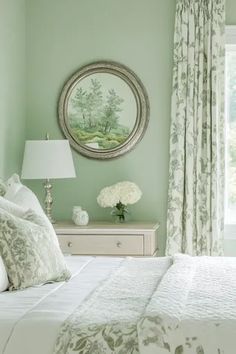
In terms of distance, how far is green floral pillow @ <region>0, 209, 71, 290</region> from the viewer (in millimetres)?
2865

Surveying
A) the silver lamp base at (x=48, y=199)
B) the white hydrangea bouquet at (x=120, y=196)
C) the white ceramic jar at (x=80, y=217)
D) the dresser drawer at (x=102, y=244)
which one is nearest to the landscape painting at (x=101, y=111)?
the white hydrangea bouquet at (x=120, y=196)

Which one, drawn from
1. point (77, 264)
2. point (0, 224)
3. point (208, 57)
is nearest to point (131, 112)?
point (208, 57)

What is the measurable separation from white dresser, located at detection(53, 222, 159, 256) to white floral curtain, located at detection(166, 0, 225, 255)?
0.45 metres

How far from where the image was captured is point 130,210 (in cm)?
530

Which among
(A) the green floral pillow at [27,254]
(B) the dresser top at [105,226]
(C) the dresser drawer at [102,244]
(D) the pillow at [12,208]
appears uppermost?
(D) the pillow at [12,208]

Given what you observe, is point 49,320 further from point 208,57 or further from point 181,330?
point 208,57

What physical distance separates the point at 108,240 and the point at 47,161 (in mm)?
716

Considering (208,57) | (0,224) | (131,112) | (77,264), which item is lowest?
(77,264)

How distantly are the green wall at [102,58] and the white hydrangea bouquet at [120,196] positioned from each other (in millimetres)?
217

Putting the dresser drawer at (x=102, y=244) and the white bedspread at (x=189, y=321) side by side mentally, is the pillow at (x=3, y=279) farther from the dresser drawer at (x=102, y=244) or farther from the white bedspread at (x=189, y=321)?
the dresser drawer at (x=102, y=244)

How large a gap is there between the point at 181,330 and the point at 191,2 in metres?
3.51

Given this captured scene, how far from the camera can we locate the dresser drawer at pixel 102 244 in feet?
15.6

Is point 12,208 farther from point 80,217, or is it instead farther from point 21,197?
point 80,217

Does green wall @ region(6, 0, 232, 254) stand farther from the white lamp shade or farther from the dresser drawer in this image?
the dresser drawer
